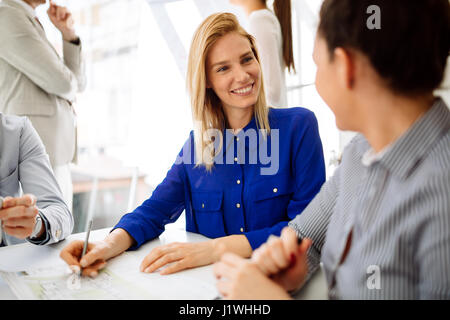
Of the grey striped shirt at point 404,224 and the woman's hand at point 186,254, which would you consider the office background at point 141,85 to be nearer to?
the woman's hand at point 186,254

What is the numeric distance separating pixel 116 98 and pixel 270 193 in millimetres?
2471

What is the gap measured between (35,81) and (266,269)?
1.56m

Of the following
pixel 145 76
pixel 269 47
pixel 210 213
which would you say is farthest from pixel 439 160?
pixel 145 76

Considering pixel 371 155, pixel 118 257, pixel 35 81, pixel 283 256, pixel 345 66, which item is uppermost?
pixel 35 81

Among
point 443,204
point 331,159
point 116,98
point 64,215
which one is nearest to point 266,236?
point 443,204

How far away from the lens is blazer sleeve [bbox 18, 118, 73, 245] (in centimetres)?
108

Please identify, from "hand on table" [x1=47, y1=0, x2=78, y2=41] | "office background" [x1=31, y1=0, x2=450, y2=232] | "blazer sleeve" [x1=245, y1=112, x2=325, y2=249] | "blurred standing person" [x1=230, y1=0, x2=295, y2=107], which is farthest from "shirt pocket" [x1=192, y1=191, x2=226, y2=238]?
"office background" [x1=31, y1=0, x2=450, y2=232]

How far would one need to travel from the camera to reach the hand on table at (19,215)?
88cm

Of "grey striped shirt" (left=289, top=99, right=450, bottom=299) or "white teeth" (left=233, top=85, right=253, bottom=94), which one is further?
"white teeth" (left=233, top=85, right=253, bottom=94)

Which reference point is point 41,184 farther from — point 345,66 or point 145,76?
point 145,76

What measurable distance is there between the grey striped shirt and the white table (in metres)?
0.07

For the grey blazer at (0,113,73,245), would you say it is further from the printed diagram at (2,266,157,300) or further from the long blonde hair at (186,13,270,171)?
the long blonde hair at (186,13,270,171)

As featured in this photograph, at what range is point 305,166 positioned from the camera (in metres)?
1.15
